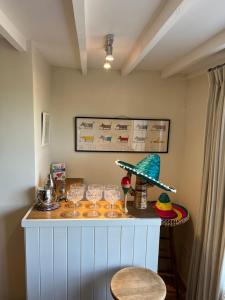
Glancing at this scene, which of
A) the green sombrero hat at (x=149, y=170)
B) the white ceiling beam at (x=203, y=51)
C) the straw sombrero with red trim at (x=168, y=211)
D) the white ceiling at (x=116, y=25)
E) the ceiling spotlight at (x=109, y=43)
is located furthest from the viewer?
the straw sombrero with red trim at (x=168, y=211)

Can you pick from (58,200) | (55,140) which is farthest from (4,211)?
(55,140)

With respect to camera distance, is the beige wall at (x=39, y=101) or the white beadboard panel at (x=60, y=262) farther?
the beige wall at (x=39, y=101)

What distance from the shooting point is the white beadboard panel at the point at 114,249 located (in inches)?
61.6

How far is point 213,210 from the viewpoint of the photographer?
1.73 metres

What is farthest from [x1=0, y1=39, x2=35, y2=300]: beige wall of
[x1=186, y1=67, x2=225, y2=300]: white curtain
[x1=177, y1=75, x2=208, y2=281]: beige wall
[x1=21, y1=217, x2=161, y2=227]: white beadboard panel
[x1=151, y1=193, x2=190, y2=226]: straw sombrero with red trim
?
[x1=177, y1=75, x2=208, y2=281]: beige wall

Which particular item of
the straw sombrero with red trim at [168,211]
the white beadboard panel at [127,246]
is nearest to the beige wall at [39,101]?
the white beadboard panel at [127,246]

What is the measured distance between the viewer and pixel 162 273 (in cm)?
248

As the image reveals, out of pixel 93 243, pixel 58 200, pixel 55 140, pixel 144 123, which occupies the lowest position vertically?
pixel 93 243

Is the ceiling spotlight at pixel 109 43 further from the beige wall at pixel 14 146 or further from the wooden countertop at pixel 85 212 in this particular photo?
the wooden countertop at pixel 85 212

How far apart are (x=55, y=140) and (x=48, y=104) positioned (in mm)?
417

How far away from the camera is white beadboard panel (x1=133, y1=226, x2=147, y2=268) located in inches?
62.2

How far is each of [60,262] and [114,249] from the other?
375mm

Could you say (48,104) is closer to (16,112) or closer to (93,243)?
(16,112)

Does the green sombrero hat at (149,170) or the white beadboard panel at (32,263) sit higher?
the green sombrero hat at (149,170)
